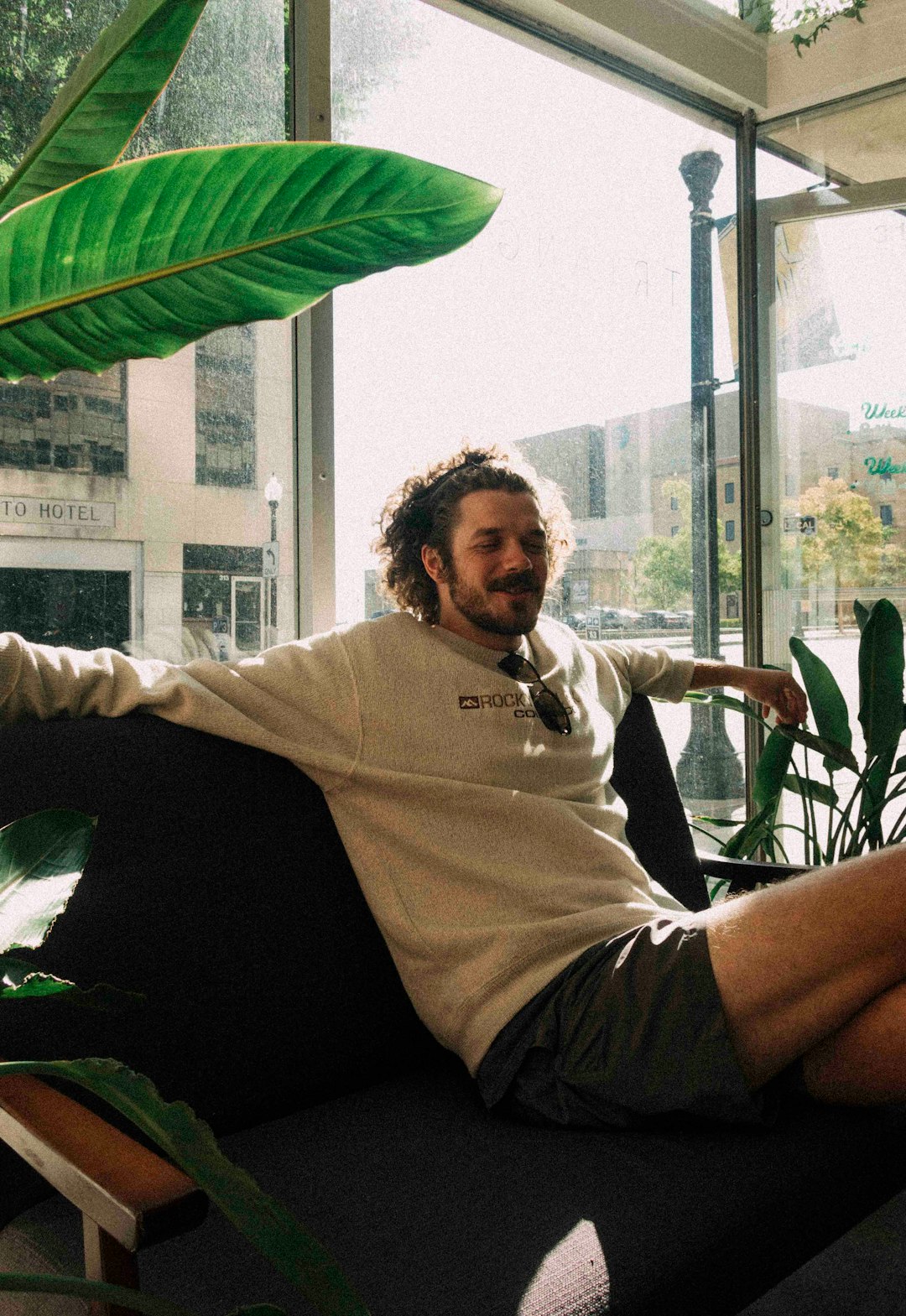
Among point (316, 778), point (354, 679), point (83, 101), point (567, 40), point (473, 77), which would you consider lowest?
point (316, 778)

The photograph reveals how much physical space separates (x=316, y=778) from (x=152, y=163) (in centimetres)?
119

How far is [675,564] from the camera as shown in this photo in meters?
3.80

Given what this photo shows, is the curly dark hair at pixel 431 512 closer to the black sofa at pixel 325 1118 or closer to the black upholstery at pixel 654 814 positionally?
A: the black upholstery at pixel 654 814

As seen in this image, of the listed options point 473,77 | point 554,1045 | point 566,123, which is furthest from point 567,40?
point 554,1045

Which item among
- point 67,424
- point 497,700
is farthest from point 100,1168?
point 67,424

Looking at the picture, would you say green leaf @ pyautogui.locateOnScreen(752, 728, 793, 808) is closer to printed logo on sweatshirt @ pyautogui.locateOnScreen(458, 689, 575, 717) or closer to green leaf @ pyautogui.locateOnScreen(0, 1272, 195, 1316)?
printed logo on sweatshirt @ pyautogui.locateOnScreen(458, 689, 575, 717)

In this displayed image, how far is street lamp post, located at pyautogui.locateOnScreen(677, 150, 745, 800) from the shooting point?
3840mm

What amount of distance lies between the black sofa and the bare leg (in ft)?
0.31

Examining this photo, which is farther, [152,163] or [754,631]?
[754,631]

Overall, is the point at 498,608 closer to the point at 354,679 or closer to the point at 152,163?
the point at 354,679

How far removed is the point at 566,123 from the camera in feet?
11.0

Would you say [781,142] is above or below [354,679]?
above

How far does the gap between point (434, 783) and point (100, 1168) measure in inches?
33.6

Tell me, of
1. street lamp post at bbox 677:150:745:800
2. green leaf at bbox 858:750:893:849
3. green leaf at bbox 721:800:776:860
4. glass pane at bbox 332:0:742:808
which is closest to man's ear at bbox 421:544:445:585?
glass pane at bbox 332:0:742:808
